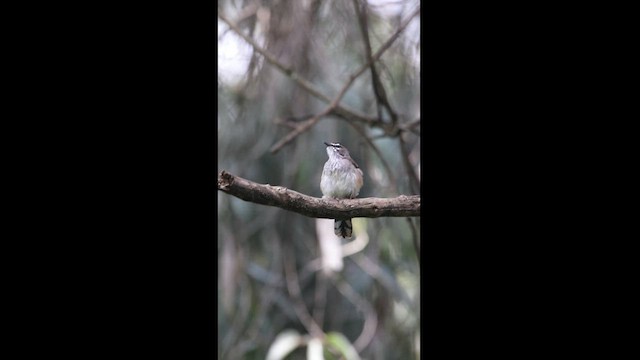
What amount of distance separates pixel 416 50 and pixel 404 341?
1.16 m

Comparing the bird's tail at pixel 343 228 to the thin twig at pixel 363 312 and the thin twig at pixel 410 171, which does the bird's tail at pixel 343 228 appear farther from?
the thin twig at pixel 363 312

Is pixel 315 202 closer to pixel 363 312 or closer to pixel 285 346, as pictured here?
pixel 285 346

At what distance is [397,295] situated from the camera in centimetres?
267

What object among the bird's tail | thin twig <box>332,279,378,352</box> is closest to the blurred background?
thin twig <box>332,279,378,352</box>

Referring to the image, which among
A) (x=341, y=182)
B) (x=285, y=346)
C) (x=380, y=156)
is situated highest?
(x=380, y=156)

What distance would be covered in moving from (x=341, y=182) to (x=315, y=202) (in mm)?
158

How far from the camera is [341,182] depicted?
1.93 metres

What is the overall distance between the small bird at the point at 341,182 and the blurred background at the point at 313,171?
0.31 feet

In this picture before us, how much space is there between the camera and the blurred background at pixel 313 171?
212 cm

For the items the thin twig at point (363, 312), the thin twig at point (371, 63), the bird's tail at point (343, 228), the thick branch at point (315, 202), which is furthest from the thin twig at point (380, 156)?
the thin twig at point (363, 312)

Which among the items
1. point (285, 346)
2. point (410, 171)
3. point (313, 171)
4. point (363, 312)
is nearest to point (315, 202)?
point (410, 171)

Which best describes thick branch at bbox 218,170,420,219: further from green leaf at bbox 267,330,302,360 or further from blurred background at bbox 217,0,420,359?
green leaf at bbox 267,330,302,360
